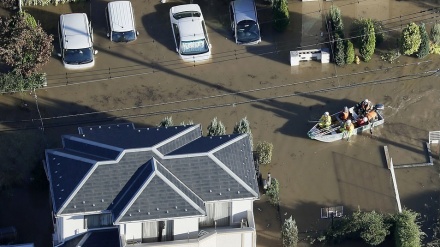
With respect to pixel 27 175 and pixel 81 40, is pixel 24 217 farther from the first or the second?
pixel 81 40

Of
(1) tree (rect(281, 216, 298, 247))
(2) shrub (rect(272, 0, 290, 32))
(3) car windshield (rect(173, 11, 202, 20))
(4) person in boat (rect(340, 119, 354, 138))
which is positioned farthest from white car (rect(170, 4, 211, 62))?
(1) tree (rect(281, 216, 298, 247))

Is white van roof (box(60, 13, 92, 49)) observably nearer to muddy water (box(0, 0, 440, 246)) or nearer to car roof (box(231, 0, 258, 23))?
muddy water (box(0, 0, 440, 246))

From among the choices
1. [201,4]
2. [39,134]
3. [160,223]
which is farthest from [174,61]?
[160,223]

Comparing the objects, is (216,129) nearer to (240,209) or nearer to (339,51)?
(240,209)

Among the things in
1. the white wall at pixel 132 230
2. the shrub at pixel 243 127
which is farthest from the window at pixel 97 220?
the shrub at pixel 243 127

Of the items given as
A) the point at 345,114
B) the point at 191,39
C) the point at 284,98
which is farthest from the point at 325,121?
the point at 191,39
